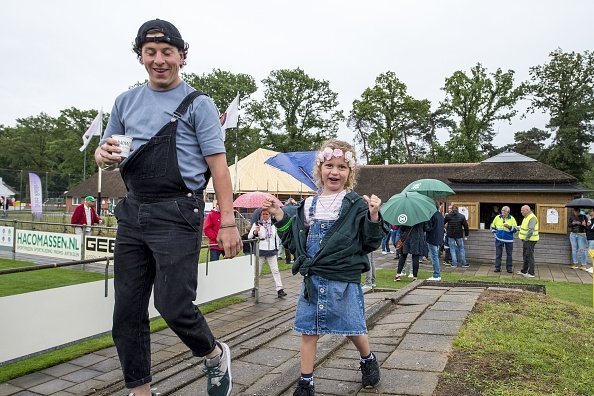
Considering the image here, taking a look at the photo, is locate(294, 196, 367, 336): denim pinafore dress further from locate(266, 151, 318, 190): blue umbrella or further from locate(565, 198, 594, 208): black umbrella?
locate(565, 198, 594, 208): black umbrella

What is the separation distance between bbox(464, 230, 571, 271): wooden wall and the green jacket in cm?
1386

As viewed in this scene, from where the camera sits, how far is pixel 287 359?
4.06 metres

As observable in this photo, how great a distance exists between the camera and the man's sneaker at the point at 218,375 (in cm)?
248

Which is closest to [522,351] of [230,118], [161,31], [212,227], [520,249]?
[161,31]

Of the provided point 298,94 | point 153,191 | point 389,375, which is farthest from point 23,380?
point 298,94

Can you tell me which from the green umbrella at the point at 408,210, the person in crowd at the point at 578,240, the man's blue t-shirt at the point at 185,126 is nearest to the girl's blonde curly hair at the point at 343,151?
the man's blue t-shirt at the point at 185,126

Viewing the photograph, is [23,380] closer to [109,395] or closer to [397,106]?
[109,395]

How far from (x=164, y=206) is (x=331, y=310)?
1304mm

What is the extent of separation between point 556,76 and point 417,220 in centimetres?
3795

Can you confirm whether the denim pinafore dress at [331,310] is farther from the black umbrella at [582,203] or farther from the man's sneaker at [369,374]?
the black umbrella at [582,203]

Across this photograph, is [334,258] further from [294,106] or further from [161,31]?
[294,106]

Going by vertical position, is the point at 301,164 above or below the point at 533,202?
above

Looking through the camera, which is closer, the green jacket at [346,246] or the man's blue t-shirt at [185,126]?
the man's blue t-shirt at [185,126]

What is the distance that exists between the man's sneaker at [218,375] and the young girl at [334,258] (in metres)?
0.55
